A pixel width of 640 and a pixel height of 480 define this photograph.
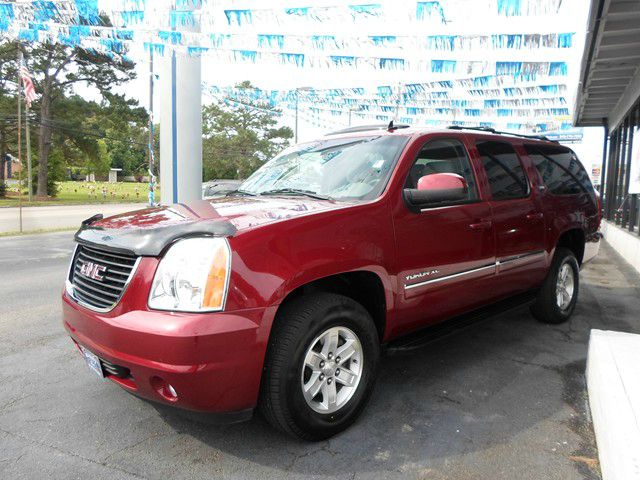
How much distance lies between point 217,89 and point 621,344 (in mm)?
13597

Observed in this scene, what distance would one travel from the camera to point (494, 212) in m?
3.84

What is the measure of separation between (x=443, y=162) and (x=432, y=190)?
2.18 feet

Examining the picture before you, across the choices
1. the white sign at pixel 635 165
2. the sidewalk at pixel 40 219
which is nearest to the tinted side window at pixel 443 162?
the white sign at pixel 635 165

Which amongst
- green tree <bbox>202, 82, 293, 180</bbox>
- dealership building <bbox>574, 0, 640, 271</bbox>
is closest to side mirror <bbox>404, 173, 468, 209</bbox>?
dealership building <bbox>574, 0, 640, 271</bbox>

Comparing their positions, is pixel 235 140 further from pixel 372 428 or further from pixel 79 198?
pixel 372 428

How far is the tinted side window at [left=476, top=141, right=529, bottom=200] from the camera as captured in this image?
400 centimetres

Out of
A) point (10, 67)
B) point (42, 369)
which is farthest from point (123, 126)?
point (42, 369)

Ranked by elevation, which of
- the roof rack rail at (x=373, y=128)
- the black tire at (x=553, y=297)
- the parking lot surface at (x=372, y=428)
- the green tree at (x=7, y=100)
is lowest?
the parking lot surface at (x=372, y=428)

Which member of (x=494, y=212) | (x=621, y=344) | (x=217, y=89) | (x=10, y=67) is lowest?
(x=621, y=344)

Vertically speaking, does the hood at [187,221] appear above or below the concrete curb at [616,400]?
above

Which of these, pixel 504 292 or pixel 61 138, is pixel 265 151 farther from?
pixel 504 292

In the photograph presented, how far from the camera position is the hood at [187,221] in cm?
242

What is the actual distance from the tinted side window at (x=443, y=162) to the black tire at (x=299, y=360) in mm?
1062

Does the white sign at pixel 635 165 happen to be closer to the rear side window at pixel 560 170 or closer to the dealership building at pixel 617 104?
the dealership building at pixel 617 104
